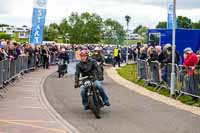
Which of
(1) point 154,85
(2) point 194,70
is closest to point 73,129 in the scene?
(2) point 194,70

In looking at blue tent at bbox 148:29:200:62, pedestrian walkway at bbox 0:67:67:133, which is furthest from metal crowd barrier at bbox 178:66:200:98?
blue tent at bbox 148:29:200:62

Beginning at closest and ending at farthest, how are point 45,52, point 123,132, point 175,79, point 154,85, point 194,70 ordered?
point 123,132 < point 194,70 < point 175,79 < point 154,85 < point 45,52

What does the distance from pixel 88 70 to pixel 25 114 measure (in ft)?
7.14

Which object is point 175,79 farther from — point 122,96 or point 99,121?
point 99,121

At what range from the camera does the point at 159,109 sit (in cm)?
1647

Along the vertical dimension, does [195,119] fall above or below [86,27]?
below

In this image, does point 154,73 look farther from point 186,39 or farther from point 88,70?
point 186,39

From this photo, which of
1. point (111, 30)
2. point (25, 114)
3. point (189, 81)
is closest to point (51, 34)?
point (111, 30)

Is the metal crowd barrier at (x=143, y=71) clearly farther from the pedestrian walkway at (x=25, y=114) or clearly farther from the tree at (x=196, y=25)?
the tree at (x=196, y=25)

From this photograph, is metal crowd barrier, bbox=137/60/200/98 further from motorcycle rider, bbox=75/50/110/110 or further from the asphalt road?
motorcycle rider, bbox=75/50/110/110

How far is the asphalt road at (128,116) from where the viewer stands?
1254 centimetres

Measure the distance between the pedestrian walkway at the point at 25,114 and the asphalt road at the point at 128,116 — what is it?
0.49m

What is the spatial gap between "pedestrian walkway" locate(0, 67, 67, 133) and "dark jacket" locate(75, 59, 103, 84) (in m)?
1.48

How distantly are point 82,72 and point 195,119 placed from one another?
334cm
